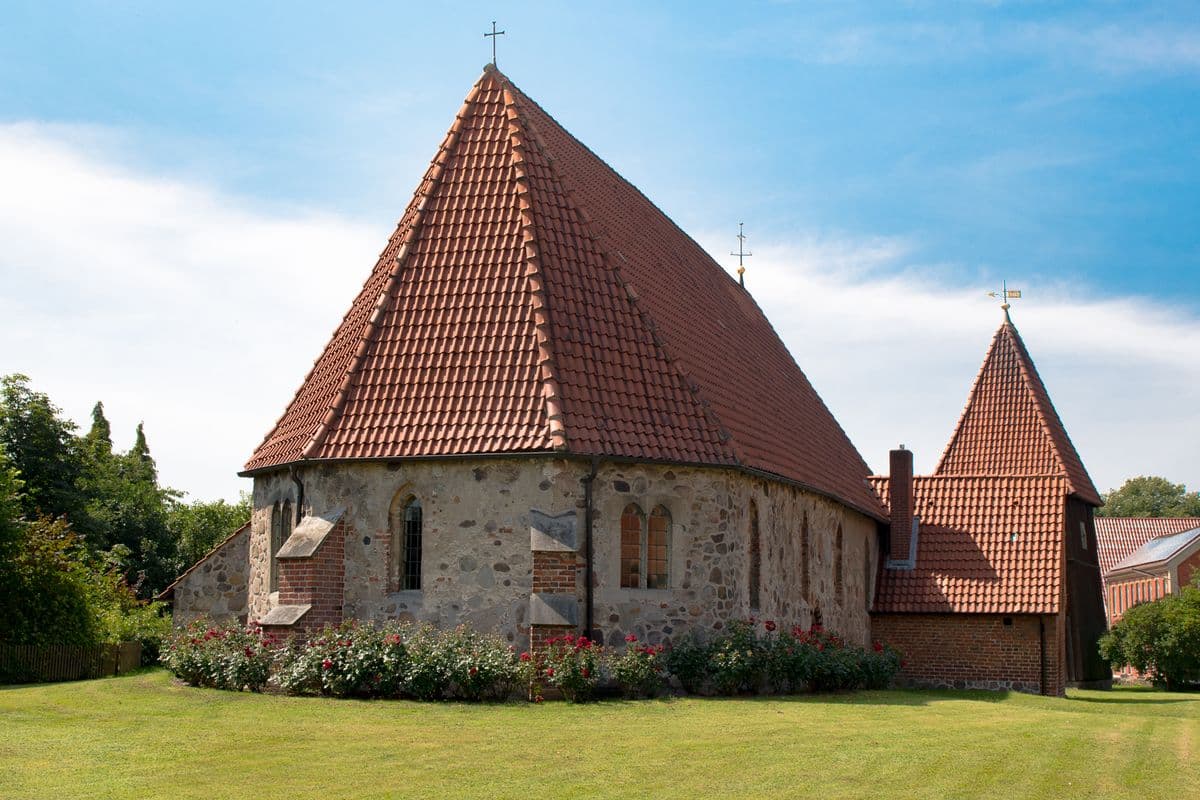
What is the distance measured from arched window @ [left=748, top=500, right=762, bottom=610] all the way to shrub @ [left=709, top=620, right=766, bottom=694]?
182 cm

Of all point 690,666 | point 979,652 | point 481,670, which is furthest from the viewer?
point 979,652

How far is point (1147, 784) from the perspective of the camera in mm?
12117

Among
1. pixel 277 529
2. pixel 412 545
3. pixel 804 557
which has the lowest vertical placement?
pixel 804 557

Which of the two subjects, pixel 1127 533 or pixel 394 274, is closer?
pixel 394 274

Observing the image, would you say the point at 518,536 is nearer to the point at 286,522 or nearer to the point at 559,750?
the point at 286,522

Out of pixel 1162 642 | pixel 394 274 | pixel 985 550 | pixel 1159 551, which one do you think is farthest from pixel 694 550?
pixel 1159 551

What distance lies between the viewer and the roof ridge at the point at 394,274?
1920cm

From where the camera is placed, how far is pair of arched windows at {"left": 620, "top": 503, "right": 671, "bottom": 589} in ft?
62.5

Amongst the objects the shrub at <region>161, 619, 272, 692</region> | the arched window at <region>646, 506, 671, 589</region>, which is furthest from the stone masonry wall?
the shrub at <region>161, 619, 272, 692</region>

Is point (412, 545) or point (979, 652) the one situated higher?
point (412, 545)

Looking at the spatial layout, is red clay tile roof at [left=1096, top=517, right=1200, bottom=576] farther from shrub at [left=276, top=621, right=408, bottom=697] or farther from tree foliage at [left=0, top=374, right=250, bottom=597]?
shrub at [left=276, top=621, right=408, bottom=697]

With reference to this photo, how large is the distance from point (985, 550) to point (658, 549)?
43.5 ft

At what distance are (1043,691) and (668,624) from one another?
42.3ft

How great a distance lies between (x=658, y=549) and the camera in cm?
1941
